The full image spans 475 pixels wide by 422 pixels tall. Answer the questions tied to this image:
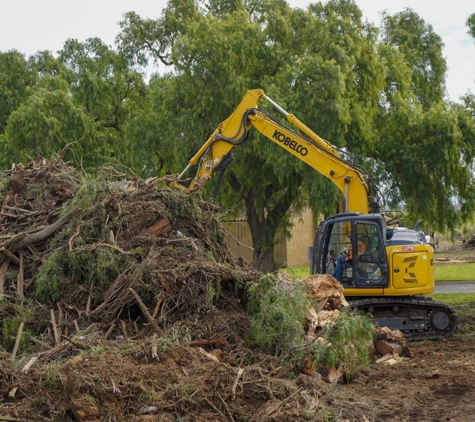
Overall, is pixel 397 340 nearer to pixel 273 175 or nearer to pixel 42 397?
pixel 42 397

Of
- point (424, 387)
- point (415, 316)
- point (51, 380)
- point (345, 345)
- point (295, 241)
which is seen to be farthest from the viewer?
point (295, 241)

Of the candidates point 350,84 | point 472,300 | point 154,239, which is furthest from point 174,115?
point 154,239

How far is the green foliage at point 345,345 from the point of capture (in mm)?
9469

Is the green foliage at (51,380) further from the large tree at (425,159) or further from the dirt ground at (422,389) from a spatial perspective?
the large tree at (425,159)

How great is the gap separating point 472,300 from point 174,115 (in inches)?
358

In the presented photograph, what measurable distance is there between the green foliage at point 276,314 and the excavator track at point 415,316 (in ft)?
12.1

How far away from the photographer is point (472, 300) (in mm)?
18391

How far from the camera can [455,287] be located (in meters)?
22.6

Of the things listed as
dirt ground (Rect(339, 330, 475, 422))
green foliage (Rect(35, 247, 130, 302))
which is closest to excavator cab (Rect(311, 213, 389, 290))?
dirt ground (Rect(339, 330, 475, 422))

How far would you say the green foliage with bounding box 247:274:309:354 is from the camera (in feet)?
31.9

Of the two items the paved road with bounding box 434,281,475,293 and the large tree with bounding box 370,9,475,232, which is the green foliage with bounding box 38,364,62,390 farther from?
the paved road with bounding box 434,281,475,293

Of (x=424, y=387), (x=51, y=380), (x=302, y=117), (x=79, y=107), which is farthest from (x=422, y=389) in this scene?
(x=79, y=107)

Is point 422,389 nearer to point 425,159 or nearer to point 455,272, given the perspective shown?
point 425,159

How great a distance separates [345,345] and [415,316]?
14.8 ft
